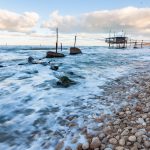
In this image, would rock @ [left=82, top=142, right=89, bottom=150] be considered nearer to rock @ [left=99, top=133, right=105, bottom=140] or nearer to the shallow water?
the shallow water

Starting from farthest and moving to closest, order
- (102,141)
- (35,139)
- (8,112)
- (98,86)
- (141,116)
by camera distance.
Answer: (98,86) < (8,112) < (141,116) < (35,139) < (102,141)

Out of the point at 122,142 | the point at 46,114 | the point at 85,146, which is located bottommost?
the point at 46,114

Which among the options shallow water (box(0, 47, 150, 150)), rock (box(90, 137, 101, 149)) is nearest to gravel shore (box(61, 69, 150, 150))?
rock (box(90, 137, 101, 149))

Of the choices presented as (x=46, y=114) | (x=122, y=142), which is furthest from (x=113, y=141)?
(x=46, y=114)

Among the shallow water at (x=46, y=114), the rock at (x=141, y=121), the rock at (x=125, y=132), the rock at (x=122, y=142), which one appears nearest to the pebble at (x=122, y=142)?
the rock at (x=122, y=142)

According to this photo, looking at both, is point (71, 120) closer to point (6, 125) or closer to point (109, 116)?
point (109, 116)

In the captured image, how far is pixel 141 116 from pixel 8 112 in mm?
4510

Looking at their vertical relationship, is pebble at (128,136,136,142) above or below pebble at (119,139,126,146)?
above

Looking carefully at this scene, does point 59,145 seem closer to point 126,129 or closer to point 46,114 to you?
point 126,129

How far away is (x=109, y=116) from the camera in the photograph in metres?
6.83

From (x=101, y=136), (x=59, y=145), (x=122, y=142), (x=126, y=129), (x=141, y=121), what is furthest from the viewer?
(x=141, y=121)

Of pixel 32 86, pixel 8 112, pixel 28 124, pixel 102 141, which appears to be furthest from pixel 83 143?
pixel 32 86

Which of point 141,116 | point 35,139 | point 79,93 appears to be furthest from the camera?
point 79,93

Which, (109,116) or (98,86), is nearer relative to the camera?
(109,116)
